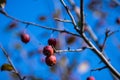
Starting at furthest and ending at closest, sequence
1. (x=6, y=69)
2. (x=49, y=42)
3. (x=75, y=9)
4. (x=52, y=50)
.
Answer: (x=75, y=9)
(x=6, y=69)
(x=49, y=42)
(x=52, y=50)

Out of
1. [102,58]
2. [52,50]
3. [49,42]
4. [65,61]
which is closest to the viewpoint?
[102,58]

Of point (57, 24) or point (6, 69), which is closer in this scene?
point (6, 69)

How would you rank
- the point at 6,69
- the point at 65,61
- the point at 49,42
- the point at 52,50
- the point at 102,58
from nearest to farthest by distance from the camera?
the point at 102,58 < the point at 52,50 < the point at 49,42 < the point at 6,69 < the point at 65,61

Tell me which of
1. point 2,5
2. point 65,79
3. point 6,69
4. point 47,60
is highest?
point 65,79

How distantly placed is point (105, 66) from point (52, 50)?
45cm

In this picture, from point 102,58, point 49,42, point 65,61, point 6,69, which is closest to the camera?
point 102,58

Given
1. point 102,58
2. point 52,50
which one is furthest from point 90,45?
point 52,50

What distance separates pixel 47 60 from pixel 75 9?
87.9 inches

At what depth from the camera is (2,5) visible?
2496 mm

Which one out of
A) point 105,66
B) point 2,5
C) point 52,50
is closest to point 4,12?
point 2,5

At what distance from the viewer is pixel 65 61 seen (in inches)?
196

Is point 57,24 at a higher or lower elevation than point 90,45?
higher

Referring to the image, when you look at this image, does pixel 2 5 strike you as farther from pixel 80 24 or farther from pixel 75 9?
pixel 75 9

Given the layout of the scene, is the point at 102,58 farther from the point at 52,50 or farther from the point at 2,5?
the point at 2,5
